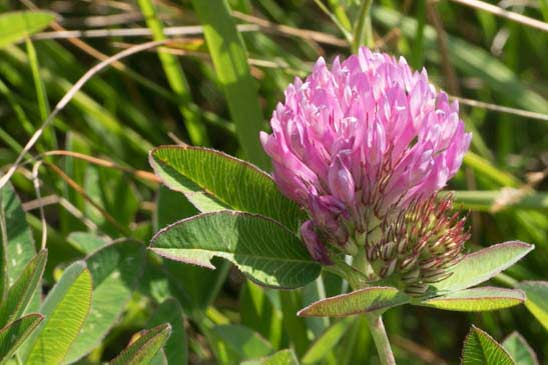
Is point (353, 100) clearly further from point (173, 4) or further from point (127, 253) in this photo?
point (173, 4)

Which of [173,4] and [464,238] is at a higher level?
[173,4]

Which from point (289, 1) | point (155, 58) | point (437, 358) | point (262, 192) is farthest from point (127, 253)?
point (289, 1)

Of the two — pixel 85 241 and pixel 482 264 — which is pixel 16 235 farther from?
pixel 482 264

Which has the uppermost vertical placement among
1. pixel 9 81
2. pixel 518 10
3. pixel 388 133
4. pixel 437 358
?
pixel 518 10

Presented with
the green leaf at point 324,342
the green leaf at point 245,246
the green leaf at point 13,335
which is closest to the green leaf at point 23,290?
the green leaf at point 13,335

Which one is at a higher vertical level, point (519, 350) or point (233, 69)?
point (233, 69)

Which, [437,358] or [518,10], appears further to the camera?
[518,10]

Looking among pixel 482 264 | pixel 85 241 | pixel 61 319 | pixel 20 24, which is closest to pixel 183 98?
pixel 20 24

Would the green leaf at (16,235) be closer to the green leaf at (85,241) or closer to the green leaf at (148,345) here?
the green leaf at (85,241)
